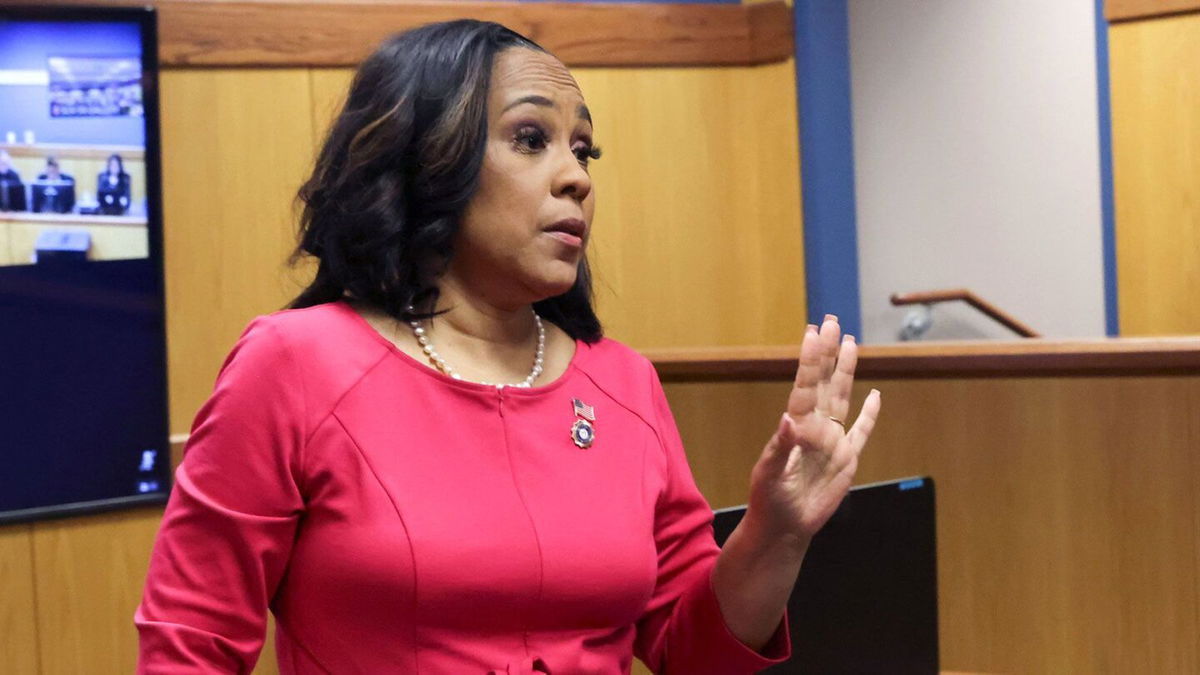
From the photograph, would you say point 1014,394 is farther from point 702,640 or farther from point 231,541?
point 231,541

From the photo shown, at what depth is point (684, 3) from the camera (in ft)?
15.1

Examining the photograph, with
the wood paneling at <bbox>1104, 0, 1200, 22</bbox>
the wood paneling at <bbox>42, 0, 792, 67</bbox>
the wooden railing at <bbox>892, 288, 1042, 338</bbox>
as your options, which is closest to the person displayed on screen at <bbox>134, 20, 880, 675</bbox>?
the wood paneling at <bbox>42, 0, 792, 67</bbox>

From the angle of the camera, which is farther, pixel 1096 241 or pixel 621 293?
pixel 1096 241

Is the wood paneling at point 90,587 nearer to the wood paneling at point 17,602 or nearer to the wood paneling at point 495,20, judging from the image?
the wood paneling at point 17,602

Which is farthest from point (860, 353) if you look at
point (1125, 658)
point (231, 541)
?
point (231, 541)

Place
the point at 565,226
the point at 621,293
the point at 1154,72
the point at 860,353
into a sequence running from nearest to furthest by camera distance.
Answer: the point at 565,226 < the point at 860,353 < the point at 621,293 < the point at 1154,72

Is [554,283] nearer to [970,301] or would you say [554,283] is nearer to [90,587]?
[90,587]

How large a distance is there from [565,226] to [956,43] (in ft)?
14.2

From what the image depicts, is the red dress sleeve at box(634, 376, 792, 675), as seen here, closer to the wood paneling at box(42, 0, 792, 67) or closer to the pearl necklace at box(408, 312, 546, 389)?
the pearl necklace at box(408, 312, 546, 389)

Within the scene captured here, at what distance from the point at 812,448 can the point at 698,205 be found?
11.4 feet

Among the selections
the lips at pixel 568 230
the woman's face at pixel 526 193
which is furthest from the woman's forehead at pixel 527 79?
the lips at pixel 568 230

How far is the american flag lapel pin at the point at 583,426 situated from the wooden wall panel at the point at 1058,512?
5.22 feet

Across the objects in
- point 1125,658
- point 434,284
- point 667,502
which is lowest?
point 1125,658

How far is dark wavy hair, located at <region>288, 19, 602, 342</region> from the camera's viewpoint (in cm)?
130
